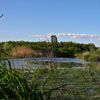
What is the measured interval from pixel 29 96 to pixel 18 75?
471 mm

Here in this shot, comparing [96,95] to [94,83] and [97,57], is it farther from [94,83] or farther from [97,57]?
[97,57]

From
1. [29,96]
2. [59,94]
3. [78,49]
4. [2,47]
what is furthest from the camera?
[78,49]

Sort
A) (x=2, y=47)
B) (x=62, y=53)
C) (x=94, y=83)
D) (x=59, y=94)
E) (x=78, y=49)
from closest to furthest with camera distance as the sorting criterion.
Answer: (x=2, y=47), (x=59, y=94), (x=94, y=83), (x=62, y=53), (x=78, y=49)

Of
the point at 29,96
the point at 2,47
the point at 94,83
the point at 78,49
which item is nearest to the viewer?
the point at 29,96

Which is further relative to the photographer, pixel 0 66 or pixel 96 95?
pixel 96 95

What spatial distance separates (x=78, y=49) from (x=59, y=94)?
4295 centimetres

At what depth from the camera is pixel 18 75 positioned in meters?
6.27

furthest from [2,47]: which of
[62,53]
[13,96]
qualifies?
[62,53]

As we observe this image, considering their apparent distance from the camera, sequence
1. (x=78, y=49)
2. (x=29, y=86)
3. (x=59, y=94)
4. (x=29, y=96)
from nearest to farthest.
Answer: (x=29, y=96), (x=29, y=86), (x=59, y=94), (x=78, y=49)

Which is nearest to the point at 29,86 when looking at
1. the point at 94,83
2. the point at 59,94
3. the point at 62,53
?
the point at 59,94

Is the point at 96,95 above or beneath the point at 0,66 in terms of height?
beneath

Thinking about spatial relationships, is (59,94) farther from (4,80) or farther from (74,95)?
(4,80)

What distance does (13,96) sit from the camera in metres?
6.19

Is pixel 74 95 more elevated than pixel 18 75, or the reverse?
pixel 18 75
